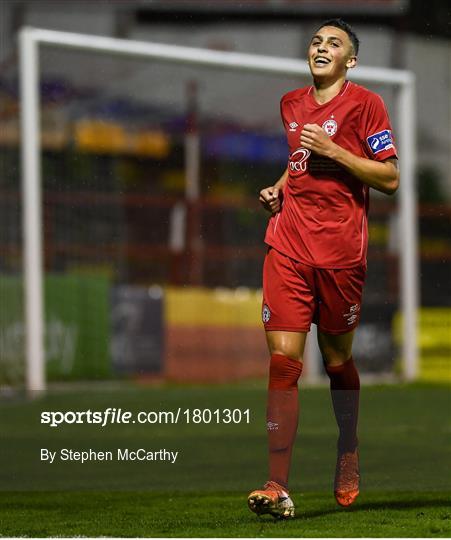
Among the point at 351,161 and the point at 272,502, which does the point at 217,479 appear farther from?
the point at 351,161

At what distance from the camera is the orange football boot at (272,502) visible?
172 inches

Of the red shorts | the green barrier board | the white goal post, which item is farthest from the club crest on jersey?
the green barrier board

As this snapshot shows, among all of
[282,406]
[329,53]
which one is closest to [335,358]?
[282,406]

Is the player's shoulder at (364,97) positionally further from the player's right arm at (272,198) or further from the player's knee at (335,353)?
the player's knee at (335,353)

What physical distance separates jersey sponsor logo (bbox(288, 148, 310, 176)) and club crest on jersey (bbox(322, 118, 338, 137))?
10 centimetres

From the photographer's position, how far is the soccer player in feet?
14.9

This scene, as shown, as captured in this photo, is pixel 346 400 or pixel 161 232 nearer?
pixel 346 400

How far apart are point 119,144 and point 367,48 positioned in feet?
41.1

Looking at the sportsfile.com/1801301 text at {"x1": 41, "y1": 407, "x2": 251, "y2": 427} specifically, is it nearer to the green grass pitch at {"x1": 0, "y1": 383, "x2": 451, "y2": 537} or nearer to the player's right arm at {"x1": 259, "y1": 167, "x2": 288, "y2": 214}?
the green grass pitch at {"x1": 0, "y1": 383, "x2": 451, "y2": 537}

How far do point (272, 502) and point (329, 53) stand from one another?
1508mm

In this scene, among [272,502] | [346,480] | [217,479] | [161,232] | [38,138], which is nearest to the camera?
[272,502]

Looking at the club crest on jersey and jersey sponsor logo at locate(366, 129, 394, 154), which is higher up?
the club crest on jersey

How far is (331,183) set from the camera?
15.0 ft

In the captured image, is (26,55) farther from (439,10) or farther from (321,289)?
(439,10)
